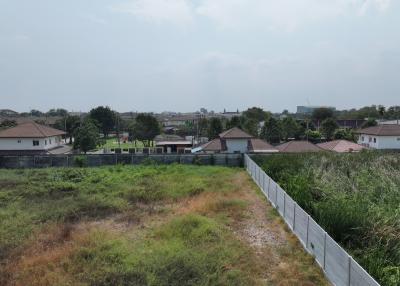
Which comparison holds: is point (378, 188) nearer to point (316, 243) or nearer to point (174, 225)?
point (316, 243)

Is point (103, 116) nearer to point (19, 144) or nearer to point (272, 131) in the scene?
point (272, 131)

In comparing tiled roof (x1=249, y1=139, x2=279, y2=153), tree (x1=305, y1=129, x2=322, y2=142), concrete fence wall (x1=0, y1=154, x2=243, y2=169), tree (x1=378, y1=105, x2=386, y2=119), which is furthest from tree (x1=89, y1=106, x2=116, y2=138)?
tree (x1=378, y1=105, x2=386, y2=119)

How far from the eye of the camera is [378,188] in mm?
12461

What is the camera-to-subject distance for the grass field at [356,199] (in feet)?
25.3

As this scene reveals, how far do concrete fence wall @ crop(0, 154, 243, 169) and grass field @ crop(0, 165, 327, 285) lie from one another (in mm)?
5610

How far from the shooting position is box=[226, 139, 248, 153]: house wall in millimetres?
28391

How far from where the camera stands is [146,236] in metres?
10.4

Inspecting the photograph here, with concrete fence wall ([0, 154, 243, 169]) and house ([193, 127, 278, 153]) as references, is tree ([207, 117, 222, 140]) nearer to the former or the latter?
house ([193, 127, 278, 153])

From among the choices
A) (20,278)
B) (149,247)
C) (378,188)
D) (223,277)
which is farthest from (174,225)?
(378,188)

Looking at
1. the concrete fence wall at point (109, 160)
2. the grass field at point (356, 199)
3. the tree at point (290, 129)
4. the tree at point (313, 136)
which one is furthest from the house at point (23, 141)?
the tree at point (313, 136)

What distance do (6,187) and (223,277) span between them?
44.4 ft

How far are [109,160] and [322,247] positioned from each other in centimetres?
1804

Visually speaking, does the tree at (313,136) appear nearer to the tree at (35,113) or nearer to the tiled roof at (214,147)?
the tiled roof at (214,147)

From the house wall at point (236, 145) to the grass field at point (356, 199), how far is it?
27.9 feet
